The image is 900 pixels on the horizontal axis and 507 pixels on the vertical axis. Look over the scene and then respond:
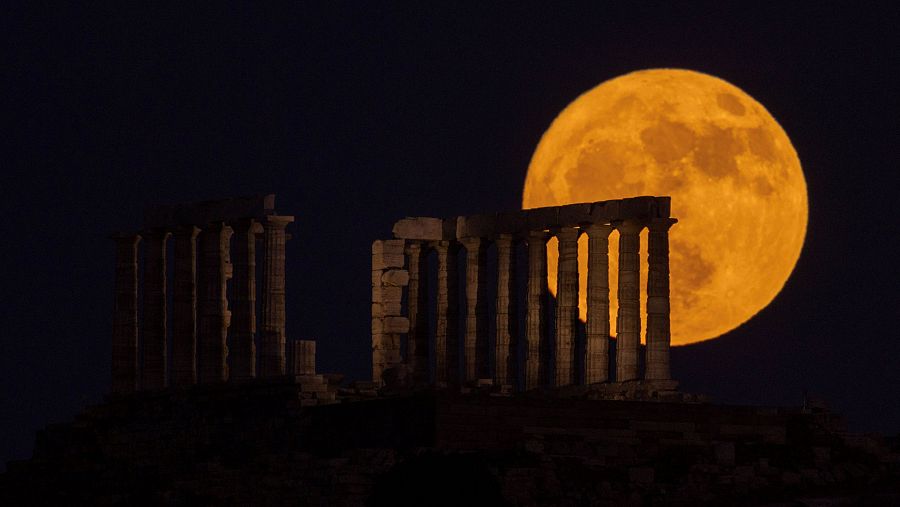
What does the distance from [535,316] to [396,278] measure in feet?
19.2

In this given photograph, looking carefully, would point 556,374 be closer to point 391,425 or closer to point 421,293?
point 421,293

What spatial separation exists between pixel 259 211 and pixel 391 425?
1692 cm

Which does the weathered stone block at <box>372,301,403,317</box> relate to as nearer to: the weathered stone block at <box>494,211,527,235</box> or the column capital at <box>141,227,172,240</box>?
the weathered stone block at <box>494,211,527,235</box>

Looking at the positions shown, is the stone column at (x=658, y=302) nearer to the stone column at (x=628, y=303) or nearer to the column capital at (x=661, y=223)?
the column capital at (x=661, y=223)

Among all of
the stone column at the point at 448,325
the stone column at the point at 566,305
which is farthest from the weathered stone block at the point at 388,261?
the stone column at the point at 566,305

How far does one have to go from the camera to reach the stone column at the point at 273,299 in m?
124

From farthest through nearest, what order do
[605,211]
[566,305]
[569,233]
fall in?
[566,305], [569,233], [605,211]

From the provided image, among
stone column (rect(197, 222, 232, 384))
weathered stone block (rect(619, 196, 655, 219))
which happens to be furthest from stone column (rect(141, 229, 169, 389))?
weathered stone block (rect(619, 196, 655, 219))

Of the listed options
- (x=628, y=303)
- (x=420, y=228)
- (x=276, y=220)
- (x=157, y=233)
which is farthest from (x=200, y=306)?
(x=628, y=303)

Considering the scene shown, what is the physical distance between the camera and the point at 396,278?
13150 cm

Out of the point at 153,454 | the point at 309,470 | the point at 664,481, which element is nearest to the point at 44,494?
the point at 153,454

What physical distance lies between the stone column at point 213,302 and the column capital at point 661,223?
16142 millimetres

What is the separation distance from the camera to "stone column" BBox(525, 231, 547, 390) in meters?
132

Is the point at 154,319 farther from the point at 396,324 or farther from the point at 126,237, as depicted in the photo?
the point at 396,324
